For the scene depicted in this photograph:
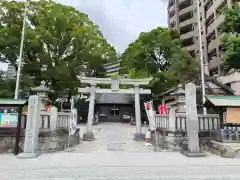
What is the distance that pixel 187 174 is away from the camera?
6.47 m

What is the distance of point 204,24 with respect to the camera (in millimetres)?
38031

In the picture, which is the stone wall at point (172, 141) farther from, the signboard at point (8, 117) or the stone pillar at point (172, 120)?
the signboard at point (8, 117)

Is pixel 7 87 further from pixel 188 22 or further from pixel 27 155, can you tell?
pixel 188 22

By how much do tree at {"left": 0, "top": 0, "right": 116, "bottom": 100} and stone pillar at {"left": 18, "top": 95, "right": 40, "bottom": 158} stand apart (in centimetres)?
1386

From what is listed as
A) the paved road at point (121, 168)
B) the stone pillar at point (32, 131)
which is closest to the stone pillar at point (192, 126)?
the paved road at point (121, 168)

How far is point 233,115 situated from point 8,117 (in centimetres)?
1064

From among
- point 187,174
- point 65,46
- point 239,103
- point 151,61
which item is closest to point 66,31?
point 65,46

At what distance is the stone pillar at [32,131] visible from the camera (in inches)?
359

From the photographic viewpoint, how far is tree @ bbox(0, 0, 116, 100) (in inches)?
895

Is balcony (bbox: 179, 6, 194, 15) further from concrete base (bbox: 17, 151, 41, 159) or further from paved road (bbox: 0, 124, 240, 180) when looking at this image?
concrete base (bbox: 17, 151, 41, 159)

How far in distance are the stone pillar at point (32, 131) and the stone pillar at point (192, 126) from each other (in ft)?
22.6

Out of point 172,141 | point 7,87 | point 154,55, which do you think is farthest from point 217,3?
point 7,87

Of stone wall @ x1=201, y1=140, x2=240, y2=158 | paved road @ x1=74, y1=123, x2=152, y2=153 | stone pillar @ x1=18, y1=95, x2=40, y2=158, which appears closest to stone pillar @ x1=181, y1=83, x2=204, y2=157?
stone wall @ x1=201, y1=140, x2=240, y2=158

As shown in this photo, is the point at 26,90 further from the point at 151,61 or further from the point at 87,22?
the point at 151,61
